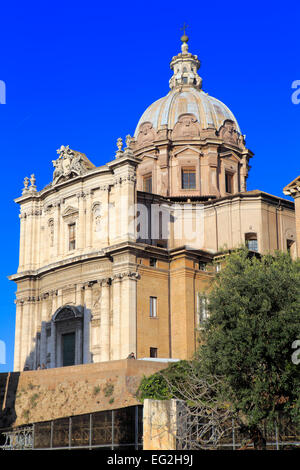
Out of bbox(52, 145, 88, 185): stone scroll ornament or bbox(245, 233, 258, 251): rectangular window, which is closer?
bbox(245, 233, 258, 251): rectangular window

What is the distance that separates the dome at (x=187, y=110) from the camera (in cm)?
5919

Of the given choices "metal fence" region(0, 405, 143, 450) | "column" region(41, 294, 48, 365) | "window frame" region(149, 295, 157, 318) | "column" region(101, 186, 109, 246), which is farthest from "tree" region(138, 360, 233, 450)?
"column" region(41, 294, 48, 365)

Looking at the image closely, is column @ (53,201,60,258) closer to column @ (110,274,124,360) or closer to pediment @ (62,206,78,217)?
pediment @ (62,206,78,217)

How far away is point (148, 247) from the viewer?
46531 millimetres

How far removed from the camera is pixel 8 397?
4212 cm

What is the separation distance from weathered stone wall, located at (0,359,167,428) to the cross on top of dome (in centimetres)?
3285

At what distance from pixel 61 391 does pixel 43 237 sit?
17.4m

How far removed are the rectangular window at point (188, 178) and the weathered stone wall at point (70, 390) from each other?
22.3 meters

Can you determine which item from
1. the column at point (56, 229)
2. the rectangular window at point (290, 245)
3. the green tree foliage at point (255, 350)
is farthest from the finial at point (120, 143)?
the green tree foliage at point (255, 350)

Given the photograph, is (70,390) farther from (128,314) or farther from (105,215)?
(105,215)

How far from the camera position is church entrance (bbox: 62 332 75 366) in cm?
4818

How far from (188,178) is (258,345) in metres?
34.0

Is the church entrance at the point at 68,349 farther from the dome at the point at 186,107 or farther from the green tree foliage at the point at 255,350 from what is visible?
the green tree foliage at the point at 255,350
